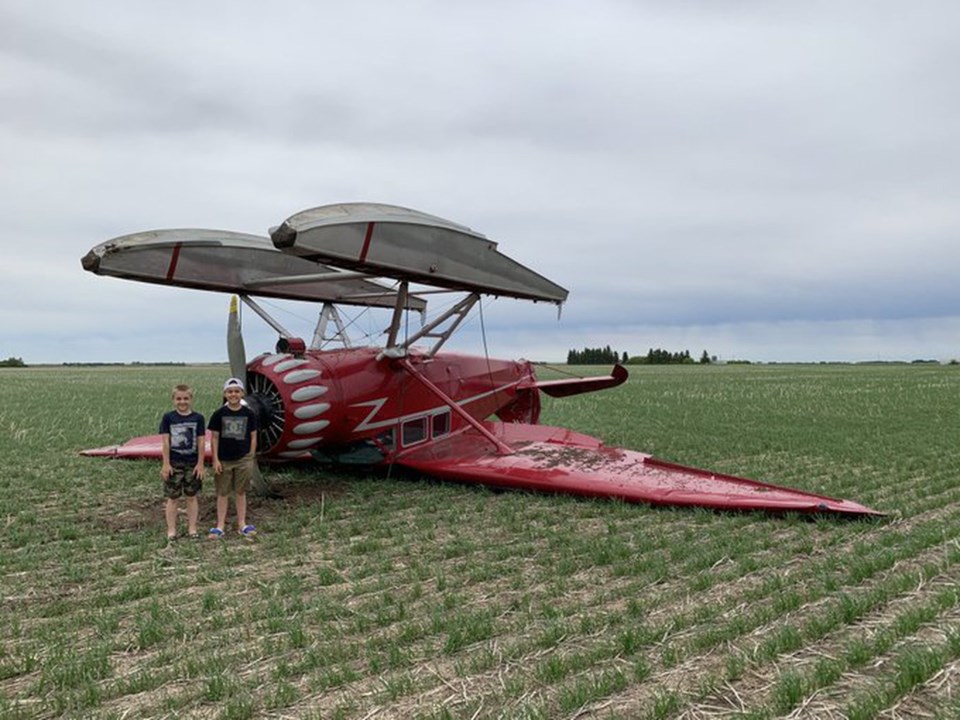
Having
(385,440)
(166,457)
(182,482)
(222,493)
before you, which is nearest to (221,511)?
(222,493)

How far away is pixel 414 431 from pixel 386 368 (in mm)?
1172

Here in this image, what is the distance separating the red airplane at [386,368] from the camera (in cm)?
838

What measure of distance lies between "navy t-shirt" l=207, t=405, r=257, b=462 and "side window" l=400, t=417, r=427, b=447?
11.2 ft

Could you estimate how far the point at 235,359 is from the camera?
941cm

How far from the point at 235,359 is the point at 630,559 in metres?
5.63

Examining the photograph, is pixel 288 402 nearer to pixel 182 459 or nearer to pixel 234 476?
pixel 234 476

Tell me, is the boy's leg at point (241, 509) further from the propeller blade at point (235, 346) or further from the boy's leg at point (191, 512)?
the propeller blade at point (235, 346)

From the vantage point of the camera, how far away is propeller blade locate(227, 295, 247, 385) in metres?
9.42

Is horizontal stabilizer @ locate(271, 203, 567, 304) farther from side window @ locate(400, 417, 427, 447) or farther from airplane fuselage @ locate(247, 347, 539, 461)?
side window @ locate(400, 417, 427, 447)

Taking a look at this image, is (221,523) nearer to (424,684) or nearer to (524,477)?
(524,477)

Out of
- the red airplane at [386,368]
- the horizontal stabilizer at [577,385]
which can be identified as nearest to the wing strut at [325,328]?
the red airplane at [386,368]

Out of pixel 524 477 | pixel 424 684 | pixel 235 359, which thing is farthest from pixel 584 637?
pixel 235 359

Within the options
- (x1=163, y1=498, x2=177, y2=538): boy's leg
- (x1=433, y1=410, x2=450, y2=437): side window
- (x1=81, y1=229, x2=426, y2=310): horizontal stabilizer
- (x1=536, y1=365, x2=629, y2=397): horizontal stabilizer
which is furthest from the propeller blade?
(x1=536, y1=365, x2=629, y2=397): horizontal stabilizer

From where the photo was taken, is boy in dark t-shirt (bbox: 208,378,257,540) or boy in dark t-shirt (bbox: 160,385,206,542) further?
boy in dark t-shirt (bbox: 208,378,257,540)
